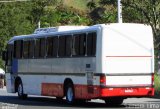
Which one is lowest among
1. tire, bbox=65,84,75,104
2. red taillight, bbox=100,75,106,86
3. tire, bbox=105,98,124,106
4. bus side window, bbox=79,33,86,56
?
tire, bbox=105,98,124,106

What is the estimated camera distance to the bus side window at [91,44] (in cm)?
2569

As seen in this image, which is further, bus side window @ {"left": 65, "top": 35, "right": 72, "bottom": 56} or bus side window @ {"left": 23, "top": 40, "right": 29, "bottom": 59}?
bus side window @ {"left": 23, "top": 40, "right": 29, "bottom": 59}

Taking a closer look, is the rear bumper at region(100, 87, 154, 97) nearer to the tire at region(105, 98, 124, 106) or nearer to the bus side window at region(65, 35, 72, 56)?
the tire at region(105, 98, 124, 106)

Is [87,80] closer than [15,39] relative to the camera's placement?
Yes

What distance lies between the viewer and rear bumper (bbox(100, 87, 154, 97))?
82.3 ft

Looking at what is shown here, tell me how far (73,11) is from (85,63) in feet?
225

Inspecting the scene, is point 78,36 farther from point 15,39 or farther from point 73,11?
point 73,11

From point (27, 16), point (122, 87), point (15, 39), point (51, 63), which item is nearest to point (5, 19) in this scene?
point (27, 16)

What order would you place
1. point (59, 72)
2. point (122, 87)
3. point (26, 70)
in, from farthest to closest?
point (26, 70)
point (59, 72)
point (122, 87)

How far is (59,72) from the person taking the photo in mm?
28469

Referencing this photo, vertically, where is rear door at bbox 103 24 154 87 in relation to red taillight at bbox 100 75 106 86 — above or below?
above

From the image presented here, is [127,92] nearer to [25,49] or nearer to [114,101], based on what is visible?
[114,101]

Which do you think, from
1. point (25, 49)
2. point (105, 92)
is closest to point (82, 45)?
point (105, 92)

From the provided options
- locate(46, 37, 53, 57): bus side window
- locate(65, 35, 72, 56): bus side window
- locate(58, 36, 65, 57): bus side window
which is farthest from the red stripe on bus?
locate(46, 37, 53, 57): bus side window
